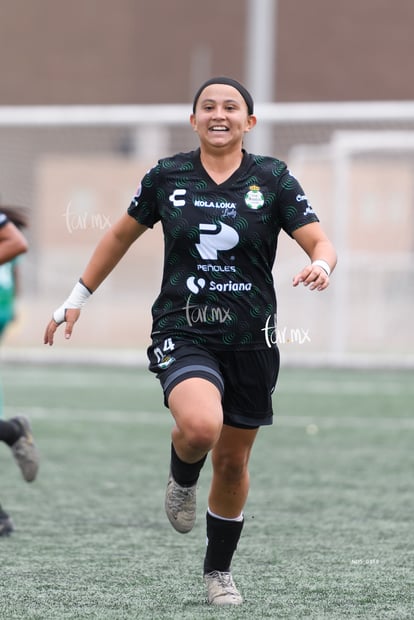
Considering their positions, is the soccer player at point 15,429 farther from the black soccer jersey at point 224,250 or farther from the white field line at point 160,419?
the white field line at point 160,419

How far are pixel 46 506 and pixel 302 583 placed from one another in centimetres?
230

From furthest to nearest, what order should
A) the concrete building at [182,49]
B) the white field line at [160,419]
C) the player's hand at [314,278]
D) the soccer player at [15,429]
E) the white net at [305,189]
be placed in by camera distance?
the concrete building at [182,49] < the white net at [305,189] < the white field line at [160,419] < the soccer player at [15,429] < the player's hand at [314,278]

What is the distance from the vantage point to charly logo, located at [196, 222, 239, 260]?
4.45 metres

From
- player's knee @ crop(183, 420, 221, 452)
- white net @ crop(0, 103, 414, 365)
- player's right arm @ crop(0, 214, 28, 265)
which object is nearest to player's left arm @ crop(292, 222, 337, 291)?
player's knee @ crop(183, 420, 221, 452)

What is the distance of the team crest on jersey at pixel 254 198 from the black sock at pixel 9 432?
2.15 m

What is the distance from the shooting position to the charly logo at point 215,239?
4.45 metres

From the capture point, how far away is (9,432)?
6117 millimetres

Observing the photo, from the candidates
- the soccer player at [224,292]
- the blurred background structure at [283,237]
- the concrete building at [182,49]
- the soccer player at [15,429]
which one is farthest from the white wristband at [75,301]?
the concrete building at [182,49]

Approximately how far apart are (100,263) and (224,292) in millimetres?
590

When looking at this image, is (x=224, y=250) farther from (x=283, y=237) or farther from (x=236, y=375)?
(x=283, y=237)

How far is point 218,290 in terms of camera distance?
175 inches

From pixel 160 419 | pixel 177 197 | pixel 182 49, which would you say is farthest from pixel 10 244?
pixel 182 49

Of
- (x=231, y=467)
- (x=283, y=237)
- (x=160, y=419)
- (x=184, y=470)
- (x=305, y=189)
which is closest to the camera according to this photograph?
(x=184, y=470)

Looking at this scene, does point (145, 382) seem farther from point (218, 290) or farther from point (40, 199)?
point (218, 290)
